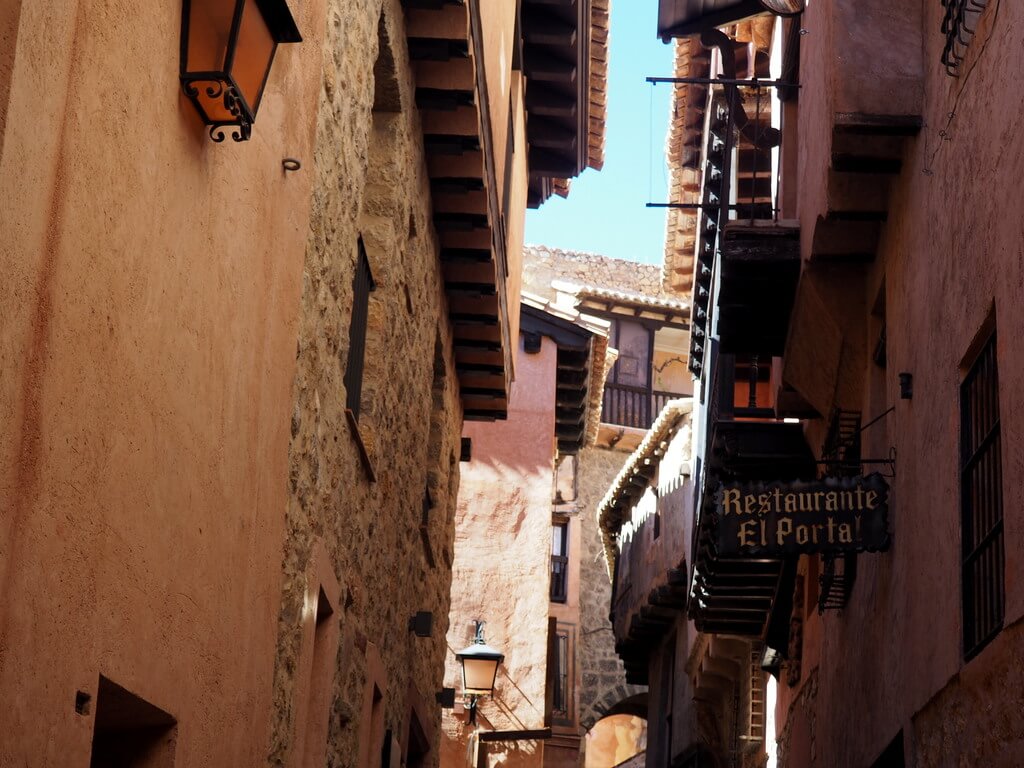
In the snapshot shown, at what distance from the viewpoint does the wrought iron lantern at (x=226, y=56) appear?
478 cm

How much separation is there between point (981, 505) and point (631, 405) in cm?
3285

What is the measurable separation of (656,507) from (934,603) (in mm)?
17704

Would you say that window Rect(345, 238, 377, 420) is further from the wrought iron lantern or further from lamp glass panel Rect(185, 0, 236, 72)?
lamp glass panel Rect(185, 0, 236, 72)

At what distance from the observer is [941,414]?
25.5 ft

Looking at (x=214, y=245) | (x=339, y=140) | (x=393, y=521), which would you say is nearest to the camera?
(x=214, y=245)

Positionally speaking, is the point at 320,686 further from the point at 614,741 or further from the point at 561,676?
the point at 614,741

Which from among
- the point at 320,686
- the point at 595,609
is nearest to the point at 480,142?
the point at 320,686

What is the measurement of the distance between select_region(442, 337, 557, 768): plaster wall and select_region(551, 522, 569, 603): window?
667 cm

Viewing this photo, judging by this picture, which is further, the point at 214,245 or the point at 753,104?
the point at 753,104

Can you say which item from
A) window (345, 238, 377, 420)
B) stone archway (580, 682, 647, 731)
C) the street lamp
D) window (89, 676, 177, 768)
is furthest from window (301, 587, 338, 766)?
stone archway (580, 682, 647, 731)

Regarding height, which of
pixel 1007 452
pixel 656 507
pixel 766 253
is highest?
pixel 656 507

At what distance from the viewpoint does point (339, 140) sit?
24.3 ft

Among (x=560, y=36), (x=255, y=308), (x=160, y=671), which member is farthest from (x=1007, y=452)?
(x=560, y=36)

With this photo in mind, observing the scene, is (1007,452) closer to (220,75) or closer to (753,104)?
(220,75)
